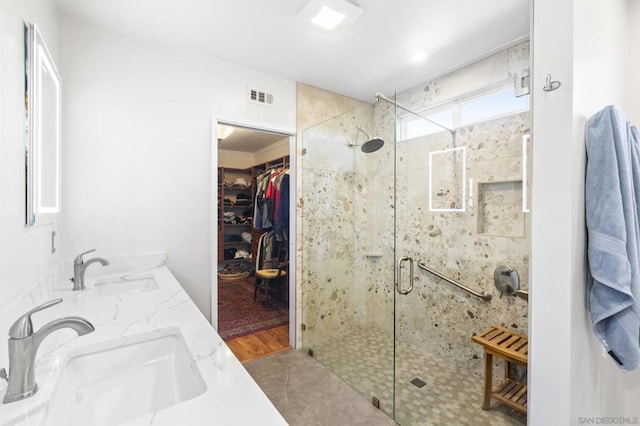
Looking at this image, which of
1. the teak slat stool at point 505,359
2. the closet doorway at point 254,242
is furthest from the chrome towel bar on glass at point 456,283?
the closet doorway at point 254,242

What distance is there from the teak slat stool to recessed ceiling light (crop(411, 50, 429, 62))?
206 cm

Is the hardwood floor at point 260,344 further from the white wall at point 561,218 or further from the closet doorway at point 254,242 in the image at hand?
the white wall at point 561,218

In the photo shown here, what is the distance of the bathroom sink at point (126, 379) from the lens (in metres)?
0.78

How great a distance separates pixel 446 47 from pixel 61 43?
2.52m

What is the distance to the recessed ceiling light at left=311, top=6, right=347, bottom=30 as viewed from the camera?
163cm

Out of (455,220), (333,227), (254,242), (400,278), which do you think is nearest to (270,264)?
(254,242)

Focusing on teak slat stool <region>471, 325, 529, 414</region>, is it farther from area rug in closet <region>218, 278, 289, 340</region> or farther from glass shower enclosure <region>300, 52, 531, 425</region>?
area rug in closet <region>218, 278, 289, 340</region>

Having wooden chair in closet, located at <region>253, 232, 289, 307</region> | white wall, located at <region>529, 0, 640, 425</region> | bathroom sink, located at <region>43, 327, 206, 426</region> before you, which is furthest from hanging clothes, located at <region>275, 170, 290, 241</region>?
white wall, located at <region>529, 0, 640, 425</region>

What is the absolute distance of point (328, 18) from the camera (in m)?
1.69

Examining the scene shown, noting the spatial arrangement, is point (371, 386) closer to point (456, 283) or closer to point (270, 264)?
point (456, 283)

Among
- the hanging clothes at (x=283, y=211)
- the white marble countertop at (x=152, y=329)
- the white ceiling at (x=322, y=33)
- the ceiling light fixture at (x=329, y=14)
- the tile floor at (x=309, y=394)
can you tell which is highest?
the white ceiling at (x=322, y=33)

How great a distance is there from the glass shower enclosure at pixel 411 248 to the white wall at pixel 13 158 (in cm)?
188

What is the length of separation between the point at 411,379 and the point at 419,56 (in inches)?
96.4

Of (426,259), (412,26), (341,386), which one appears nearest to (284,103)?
(412,26)
